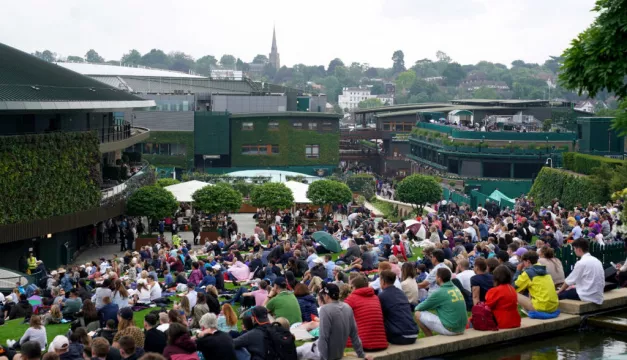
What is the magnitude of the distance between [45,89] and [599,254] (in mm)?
24669

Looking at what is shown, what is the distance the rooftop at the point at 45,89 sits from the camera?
35.1 meters

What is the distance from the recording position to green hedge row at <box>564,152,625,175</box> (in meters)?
48.2

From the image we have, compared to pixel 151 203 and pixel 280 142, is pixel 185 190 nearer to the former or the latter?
pixel 151 203

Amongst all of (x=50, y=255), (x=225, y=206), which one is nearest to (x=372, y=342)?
(x=50, y=255)

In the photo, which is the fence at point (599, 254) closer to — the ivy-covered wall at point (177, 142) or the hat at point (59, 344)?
the hat at point (59, 344)

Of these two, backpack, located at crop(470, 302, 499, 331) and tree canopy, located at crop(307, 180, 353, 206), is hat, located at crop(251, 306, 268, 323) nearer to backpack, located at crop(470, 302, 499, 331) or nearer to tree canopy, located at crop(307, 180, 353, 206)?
backpack, located at crop(470, 302, 499, 331)

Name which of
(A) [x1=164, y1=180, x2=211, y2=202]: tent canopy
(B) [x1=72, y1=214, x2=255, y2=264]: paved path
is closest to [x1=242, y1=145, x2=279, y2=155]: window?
(B) [x1=72, y1=214, x2=255, y2=264]: paved path

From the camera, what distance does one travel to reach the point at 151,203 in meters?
42.4

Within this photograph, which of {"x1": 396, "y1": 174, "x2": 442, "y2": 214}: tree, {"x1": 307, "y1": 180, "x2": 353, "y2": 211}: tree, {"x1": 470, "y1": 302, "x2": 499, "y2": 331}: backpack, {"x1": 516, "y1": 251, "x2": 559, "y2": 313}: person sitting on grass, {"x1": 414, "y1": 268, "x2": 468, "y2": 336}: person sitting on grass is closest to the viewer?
{"x1": 414, "y1": 268, "x2": 468, "y2": 336}: person sitting on grass

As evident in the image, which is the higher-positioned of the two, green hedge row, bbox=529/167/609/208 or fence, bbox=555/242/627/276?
fence, bbox=555/242/627/276

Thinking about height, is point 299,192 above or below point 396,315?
below

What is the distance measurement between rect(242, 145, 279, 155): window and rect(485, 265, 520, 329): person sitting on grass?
72886mm

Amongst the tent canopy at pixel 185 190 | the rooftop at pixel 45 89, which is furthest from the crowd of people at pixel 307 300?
the tent canopy at pixel 185 190

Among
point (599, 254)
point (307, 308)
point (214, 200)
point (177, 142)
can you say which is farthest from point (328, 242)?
point (177, 142)
